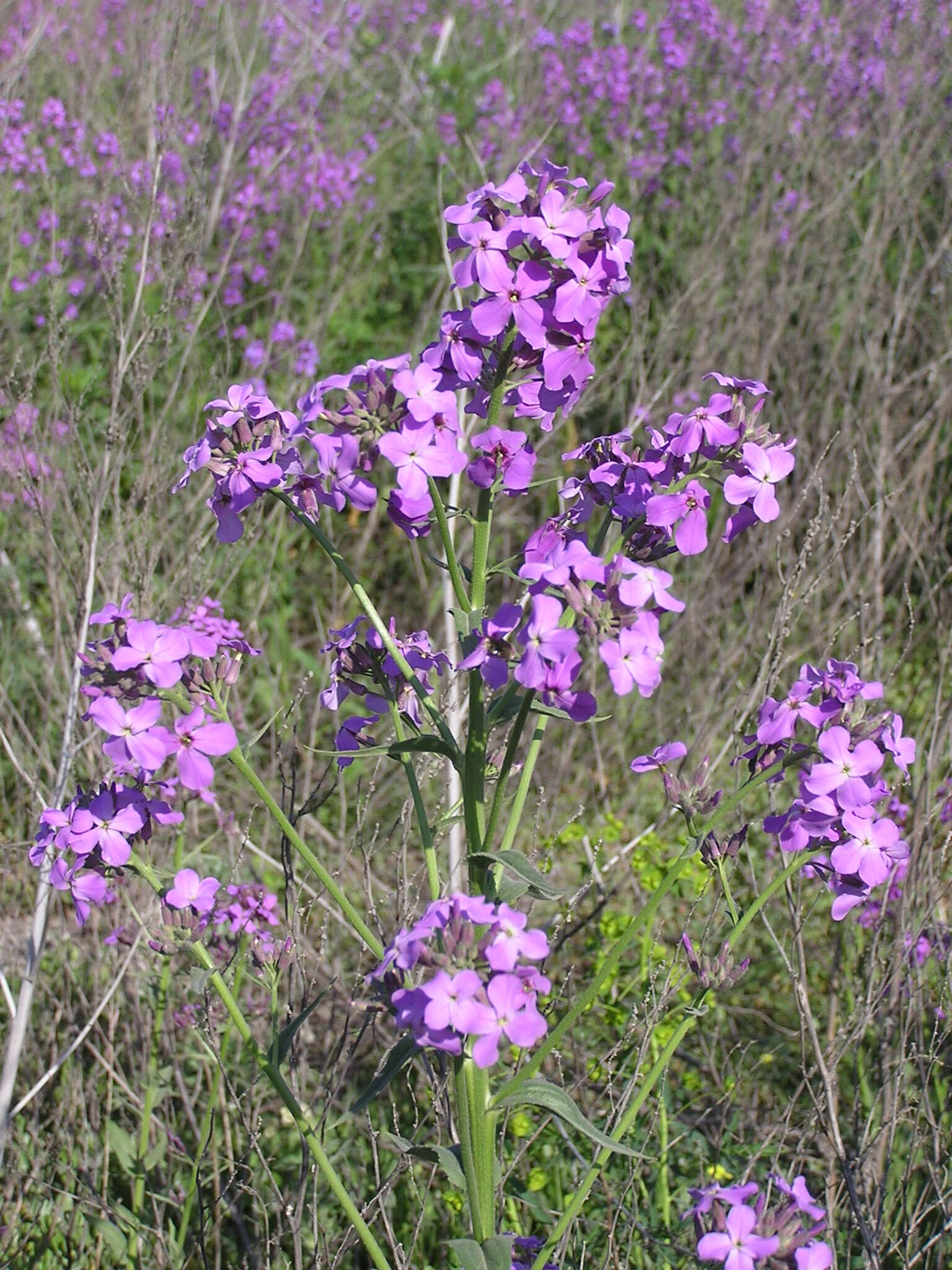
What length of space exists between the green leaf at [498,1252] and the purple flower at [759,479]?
0.98 metres

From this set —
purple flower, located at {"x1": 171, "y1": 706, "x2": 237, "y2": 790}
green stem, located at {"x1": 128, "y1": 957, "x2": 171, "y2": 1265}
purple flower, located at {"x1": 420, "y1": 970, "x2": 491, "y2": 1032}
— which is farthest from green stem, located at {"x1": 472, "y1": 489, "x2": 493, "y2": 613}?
green stem, located at {"x1": 128, "y1": 957, "x2": 171, "y2": 1265}

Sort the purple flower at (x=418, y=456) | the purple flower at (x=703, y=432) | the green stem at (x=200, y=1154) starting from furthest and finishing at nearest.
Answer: the green stem at (x=200, y=1154)
the purple flower at (x=703, y=432)
the purple flower at (x=418, y=456)

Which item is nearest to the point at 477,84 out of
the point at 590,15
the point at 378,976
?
the point at 590,15

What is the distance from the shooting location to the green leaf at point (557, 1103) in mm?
1330

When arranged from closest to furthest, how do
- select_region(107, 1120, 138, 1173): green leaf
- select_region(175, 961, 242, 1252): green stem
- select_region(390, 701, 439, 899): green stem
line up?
1. select_region(390, 701, 439, 899): green stem
2. select_region(175, 961, 242, 1252): green stem
3. select_region(107, 1120, 138, 1173): green leaf

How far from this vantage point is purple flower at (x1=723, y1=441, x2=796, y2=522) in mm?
1410

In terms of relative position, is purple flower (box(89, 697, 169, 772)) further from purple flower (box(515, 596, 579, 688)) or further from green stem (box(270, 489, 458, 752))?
purple flower (box(515, 596, 579, 688))

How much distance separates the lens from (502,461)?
4.70 feet

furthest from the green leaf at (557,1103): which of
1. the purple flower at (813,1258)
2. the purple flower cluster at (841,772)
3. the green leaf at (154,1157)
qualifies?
the green leaf at (154,1157)

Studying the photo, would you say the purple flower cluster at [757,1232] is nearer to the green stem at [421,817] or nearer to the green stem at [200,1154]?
the green stem at [421,817]

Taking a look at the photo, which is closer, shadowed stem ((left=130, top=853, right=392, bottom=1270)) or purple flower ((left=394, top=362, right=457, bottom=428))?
purple flower ((left=394, top=362, right=457, bottom=428))

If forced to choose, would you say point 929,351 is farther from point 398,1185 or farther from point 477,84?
point 398,1185

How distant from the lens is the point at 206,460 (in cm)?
140

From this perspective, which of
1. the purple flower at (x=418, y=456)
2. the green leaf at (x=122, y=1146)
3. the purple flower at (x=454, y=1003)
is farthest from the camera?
the green leaf at (x=122, y=1146)
